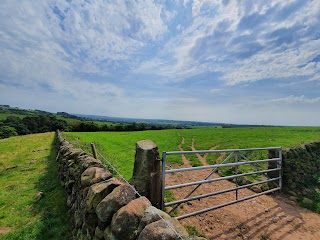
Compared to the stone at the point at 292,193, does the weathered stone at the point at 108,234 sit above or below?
above

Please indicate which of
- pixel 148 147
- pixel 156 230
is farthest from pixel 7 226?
pixel 156 230

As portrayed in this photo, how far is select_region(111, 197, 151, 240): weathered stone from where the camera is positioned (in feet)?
10.5

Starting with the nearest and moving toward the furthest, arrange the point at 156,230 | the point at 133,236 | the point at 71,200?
1. the point at 156,230
2. the point at 133,236
3. the point at 71,200

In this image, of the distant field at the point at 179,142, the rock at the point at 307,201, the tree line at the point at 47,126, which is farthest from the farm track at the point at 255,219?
the tree line at the point at 47,126

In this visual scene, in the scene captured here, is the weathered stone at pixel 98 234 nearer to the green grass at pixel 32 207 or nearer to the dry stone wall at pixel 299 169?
the green grass at pixel 32 207

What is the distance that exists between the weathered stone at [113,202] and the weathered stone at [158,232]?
96 centimetres

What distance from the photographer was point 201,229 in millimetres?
6031

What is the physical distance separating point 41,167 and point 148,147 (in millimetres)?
10710

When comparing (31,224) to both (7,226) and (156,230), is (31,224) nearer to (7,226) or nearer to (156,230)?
(7,226)

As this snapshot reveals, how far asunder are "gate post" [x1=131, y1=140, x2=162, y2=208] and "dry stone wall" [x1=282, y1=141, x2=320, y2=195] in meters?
7.31

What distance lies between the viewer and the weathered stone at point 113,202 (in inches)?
147

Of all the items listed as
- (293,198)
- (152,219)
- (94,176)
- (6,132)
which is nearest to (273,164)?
(293,198)

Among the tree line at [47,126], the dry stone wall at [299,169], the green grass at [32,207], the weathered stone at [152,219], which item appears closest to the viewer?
the weathered stone at [152,219]

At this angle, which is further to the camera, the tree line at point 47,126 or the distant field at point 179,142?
the tree line at point 47,126
